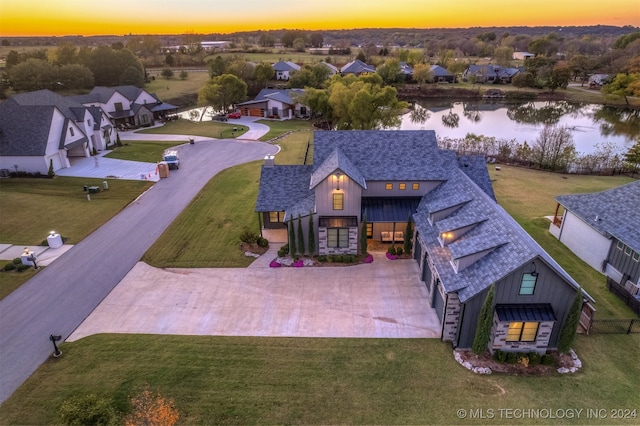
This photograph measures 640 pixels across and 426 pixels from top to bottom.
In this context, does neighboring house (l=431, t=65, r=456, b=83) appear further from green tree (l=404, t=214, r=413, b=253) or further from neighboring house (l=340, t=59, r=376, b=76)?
green tree (l=404, t=214, r=413, b=253)

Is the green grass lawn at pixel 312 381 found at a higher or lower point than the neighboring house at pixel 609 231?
lower

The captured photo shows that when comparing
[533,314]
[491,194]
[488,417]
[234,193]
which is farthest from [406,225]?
[234,193]

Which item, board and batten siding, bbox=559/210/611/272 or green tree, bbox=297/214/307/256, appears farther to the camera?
green tree, bbox=297/214/307/256

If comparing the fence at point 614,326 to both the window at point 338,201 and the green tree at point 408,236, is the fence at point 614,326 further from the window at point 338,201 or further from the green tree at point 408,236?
the window at point 338,201

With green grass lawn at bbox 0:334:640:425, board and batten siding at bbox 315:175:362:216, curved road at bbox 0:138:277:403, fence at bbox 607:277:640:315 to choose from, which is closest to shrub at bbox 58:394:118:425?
green grass lawn at bbox 0:334:640:425

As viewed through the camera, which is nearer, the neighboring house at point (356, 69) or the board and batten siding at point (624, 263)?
the board and batten siding at point (624, 263)

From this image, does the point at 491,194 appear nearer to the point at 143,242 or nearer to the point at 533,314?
the point at 533,314

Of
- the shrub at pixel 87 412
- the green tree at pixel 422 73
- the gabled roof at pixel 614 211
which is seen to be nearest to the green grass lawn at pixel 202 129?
the gabled roof at pixel 614 211
